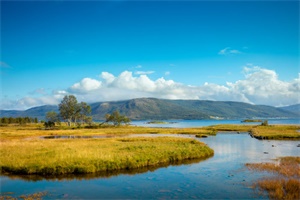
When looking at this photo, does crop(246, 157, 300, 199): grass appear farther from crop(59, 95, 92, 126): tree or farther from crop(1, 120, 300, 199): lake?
crop(59, 95, 92, 126): tree

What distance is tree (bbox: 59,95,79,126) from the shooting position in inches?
7116

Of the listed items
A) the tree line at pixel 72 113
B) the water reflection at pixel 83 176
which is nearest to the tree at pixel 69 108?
the tree line at pixel 72 113

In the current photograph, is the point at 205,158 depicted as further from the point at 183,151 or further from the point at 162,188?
the point at 162,188

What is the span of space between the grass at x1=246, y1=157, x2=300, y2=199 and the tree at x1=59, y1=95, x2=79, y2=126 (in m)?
160

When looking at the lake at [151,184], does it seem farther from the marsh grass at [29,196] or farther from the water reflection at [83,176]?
the marsh grass at [29,196]

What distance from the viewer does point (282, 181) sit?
2912 centimetres

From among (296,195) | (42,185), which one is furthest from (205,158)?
(42,185)

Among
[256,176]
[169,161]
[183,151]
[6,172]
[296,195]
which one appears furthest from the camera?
[183,151]

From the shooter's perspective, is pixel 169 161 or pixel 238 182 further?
pixel 169 161

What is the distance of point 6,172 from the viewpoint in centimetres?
3553

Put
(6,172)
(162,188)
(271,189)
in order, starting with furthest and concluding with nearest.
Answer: (6,172) < (162,188) < (271,189)

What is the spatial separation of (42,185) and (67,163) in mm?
6842

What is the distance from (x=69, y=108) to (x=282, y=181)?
170262mm

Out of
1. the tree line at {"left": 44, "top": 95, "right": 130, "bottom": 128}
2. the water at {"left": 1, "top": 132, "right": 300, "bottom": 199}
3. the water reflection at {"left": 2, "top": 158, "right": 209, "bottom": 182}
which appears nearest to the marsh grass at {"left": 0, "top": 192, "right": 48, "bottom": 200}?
the water at {"left": 1, "top": 132, "right": 300, "bottom": 199}
